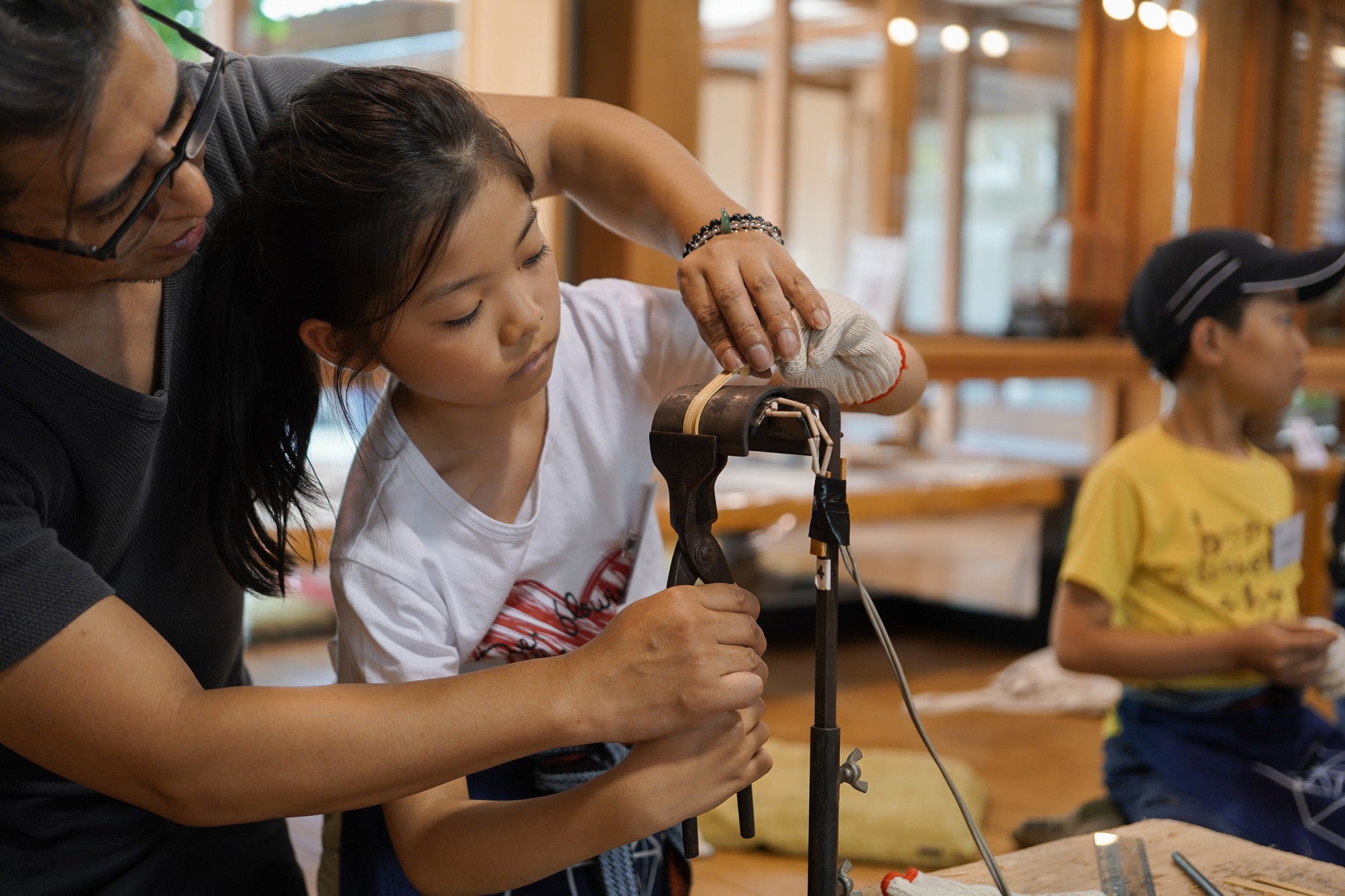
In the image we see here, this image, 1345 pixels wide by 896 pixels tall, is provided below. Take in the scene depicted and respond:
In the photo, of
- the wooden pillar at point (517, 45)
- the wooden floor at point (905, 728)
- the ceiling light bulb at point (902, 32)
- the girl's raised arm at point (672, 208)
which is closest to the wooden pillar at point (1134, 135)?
the ceiling light bulb at point (902, 32)

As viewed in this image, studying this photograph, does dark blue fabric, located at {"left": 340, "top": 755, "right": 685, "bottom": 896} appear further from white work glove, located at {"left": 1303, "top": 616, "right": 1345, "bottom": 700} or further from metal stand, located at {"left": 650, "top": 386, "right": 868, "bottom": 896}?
white work glove, located at {"left": 1303, "top": 616, "right": 1345, "bottom": 700}

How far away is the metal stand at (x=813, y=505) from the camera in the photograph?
708 mm

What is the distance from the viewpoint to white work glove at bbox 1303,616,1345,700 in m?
1.71

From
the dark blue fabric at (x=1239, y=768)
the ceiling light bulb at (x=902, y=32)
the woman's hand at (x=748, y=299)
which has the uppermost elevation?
the ceiling light bulb at (x=902, y=32)

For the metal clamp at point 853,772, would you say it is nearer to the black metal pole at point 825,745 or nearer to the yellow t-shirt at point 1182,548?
the black metal pole at point 825,745

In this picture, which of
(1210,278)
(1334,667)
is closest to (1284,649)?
(1334,667)

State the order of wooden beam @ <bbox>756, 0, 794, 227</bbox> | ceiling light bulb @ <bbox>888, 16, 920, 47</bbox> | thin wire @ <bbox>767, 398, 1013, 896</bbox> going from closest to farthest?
thin wire @ <bbox>767, 398, 1013, 896</bbox> < wooden beam @ <bbox>756, 0, 794, 227</bbox> < ceiling light bulb @ <bbox>888, 16, 920, 47</bbox>

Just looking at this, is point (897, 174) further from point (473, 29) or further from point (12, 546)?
point (12, 546)

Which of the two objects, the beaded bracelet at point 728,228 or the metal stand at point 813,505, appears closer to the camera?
the metal stand at point 813,505

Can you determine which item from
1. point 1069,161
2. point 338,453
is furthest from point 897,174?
point 338,453

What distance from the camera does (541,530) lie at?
1.00 meters

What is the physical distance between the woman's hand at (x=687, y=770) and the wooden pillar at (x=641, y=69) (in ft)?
5.44

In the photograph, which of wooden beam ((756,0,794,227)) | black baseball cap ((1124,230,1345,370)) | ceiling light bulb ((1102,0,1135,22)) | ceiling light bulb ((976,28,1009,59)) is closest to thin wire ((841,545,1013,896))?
black baseball cap ((1124,230,1345,370))

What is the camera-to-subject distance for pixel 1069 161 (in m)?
4.03
